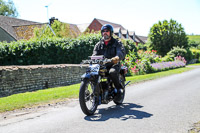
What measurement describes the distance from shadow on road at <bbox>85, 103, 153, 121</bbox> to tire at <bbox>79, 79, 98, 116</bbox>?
0.61 feet

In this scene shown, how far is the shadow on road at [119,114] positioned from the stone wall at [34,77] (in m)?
5.85

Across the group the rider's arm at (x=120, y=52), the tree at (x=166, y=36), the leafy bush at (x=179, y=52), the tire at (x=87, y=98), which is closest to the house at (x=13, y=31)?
the leafy bush at (x=179, y=52)

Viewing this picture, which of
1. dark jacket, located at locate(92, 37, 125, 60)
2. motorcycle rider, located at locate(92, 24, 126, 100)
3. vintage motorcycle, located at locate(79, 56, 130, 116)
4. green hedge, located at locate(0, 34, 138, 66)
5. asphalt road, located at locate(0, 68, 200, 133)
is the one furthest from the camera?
green hedge, located at locate(0, 34, 138, 66)

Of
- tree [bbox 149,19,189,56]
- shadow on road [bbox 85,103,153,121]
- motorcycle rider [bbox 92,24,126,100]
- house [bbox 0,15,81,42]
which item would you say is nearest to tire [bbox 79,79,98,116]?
shadow on road [bbox 85,103,153,121]

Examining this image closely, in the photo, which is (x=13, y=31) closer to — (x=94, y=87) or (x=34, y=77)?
(x=34, y=77)

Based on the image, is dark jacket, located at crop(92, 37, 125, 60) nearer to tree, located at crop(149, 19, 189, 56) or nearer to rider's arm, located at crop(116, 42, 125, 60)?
rider's arm, located at crop(116, 42, 125, 60)

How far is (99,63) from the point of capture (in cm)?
584

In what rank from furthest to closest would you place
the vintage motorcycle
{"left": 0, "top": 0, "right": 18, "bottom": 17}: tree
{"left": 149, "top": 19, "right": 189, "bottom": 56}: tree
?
{"left": 0, "top": 0, "right": 18, "bottom": 17}: tree
{"left": 149, "top": 19, "right": 189, "bottom": 56}: tree
the vintage motorcycle

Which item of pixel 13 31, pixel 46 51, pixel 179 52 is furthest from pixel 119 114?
pixel 13 31

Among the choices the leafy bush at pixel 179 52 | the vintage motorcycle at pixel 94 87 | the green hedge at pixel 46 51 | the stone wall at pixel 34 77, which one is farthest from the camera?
the leafy bush at pixel 179 52

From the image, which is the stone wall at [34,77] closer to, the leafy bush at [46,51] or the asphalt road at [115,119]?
the leafy bush at [46,51]

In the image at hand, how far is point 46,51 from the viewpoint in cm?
1814

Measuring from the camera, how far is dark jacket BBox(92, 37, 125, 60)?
6445mm

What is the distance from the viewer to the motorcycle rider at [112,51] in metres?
6.13
